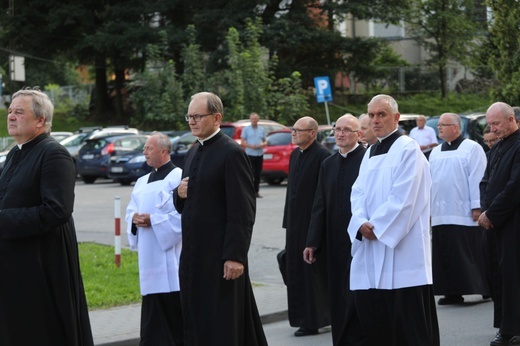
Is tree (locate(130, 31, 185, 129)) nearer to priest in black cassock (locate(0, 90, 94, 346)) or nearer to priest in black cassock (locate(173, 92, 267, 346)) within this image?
priest in black cassock (locate(173, 92, 267, 346))

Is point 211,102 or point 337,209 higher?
point 211,102

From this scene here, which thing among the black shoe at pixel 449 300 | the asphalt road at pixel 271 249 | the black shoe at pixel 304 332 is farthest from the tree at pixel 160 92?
the black shoe at pixel 304 332

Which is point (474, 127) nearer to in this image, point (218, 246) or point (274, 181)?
point (274, 181)

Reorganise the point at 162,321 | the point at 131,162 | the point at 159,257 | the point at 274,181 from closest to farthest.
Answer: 1. the point at 162,321
2. the point at 159,257
3. the point at 274,181
4. the point at 131,162

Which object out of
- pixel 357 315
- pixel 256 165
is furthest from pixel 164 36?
pixel 357 315

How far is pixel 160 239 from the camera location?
8.91 metres

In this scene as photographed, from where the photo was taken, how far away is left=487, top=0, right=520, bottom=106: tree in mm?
17406

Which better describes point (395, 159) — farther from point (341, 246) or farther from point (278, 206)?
point (278, 206)

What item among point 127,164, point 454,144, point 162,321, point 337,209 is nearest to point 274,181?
point 127,164

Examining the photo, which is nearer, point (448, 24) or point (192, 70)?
point (192, 70)

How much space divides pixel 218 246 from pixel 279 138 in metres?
21.7

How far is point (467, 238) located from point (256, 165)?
44.1ft

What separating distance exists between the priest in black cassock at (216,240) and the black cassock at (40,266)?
1.05m

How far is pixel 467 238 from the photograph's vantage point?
11.5m
